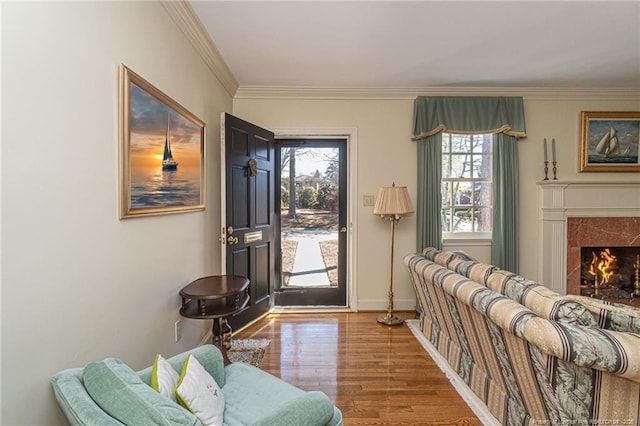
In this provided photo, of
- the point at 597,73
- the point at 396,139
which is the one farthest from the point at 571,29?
the point at 396,139

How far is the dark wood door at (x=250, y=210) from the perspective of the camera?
3.06 metres

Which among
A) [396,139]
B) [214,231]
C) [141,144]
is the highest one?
[396,139]

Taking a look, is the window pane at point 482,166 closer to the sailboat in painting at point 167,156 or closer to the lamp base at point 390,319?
the lamp base at point 390,319

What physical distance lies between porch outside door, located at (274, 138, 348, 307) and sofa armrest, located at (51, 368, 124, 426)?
9.61ft

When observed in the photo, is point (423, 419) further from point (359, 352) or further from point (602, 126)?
point (602, 126)

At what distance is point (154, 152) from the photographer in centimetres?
186

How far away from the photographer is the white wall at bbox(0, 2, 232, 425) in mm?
1005

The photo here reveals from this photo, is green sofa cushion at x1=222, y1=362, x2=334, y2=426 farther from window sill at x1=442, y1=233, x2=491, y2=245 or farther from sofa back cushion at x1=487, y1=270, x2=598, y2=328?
window sill at x1=442, y1=233, x2=491, y2=245

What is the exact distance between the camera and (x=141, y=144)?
174cm

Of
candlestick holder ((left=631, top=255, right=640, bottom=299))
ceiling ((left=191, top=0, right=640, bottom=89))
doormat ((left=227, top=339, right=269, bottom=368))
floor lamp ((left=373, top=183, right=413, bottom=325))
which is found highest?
ceiling ((left=191, top=0, right=640, bottom=89))

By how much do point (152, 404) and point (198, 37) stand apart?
8.14 feet

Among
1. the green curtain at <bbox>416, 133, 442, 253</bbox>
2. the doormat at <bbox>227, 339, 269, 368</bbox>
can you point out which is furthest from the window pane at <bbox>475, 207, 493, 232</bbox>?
the doormat at <bbox>227, 339, 269, 368</bbox>

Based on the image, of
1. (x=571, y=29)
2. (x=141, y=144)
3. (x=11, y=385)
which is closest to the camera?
(x=11, y=385)

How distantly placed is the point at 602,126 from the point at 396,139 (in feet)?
8.11
